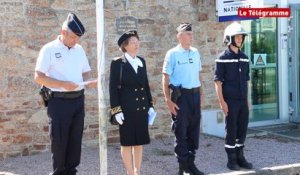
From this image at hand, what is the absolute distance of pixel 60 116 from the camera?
6301 mm

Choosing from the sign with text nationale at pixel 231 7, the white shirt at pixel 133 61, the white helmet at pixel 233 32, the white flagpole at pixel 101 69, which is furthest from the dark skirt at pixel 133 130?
the sign with text nationale at pixel 231 7

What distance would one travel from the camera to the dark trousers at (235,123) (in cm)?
783

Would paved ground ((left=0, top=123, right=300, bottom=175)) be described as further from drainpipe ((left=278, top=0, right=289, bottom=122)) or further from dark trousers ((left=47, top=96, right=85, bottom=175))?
drainpipe ((left=278, top=0, right=289, bottom=122))

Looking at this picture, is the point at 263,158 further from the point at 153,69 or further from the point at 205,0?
the point at 205,0

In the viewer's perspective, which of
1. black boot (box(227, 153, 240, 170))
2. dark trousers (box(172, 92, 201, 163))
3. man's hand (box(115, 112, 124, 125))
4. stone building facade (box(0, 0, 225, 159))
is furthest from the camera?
stone building facade (box(0, 0, 225, 159))

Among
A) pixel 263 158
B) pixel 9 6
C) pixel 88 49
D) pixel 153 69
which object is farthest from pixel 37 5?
pixel 263 158

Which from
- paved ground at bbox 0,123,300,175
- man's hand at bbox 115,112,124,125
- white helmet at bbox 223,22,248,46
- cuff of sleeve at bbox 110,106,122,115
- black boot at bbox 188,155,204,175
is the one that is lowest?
paved ground at bbox 0,123,300,175

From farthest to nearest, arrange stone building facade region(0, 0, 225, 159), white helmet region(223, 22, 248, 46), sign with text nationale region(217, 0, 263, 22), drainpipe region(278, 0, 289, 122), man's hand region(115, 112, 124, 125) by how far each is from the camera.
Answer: drainpipe region(278, 0, 289, 122)
sign with text nationale region(217, 0, 263, 22)
stone building facade region(0, 0, 225, 159)
white helmet region(223, 22, 248, 46)
man's hand region(115, 112, 124, 125)

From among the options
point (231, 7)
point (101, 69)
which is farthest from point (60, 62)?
point (231, 7)

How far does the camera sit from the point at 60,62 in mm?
6348

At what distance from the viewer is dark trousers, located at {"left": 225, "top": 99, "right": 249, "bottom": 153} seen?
783cm

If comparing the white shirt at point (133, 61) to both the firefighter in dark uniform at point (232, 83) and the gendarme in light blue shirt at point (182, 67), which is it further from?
the firefighter in dark uniform at point (232, 83)

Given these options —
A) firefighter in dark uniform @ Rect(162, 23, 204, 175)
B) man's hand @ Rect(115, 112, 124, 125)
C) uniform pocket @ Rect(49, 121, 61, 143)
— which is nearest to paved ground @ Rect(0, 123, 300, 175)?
firefighter in dark uniform @ Rect(162, 23, 204, 175)

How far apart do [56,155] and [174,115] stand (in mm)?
1850
